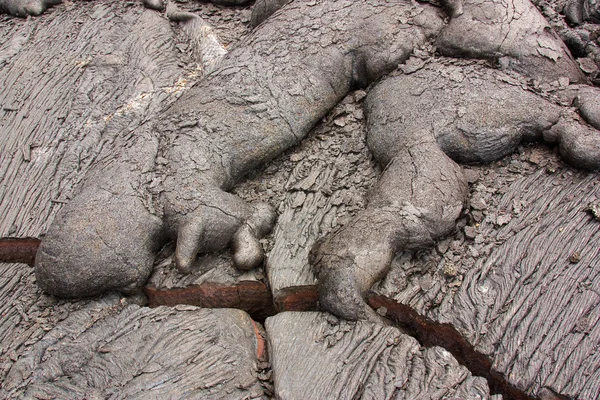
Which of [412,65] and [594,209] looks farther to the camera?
[412,65]

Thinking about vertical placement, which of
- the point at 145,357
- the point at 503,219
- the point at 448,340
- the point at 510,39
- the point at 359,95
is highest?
the point at 510,39

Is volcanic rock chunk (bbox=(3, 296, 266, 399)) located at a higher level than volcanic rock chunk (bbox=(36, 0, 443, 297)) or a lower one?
lower

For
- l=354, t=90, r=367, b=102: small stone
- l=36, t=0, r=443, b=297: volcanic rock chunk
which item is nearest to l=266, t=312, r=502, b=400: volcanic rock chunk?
l=36, t=0, r=443, b=297: volcanic rock chunk

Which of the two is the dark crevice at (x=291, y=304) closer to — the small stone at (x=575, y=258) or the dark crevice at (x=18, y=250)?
the dark crevice at (x=18, y=250)

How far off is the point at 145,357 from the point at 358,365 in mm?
960

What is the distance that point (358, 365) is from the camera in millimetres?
2293

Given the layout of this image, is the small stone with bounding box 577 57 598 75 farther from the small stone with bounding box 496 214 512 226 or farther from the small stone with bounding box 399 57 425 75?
the small stone with bounding box 496 214 512 226

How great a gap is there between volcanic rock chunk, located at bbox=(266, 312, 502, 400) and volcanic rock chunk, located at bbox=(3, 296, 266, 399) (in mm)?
180

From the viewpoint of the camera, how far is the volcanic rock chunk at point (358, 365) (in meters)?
2.20

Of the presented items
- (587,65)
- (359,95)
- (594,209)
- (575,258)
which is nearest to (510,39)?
(587,65)

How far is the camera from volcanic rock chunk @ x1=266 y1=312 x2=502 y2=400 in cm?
220

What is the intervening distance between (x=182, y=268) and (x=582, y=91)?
7.82 ft

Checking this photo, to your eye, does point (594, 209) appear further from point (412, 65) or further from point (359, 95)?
point (359, 95)

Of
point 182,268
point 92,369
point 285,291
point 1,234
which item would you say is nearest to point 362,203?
point 285,291
